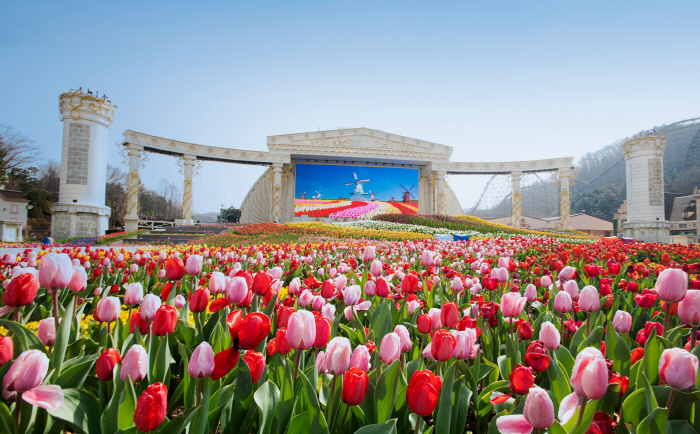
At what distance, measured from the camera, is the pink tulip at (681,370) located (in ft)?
2.69

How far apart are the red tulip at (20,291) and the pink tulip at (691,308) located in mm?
2355

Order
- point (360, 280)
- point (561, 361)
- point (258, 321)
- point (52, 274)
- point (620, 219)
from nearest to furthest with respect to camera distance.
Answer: point (258, 321) → point (561, 361) → point (52, 274) → point (360, 280) → point (620, 219)

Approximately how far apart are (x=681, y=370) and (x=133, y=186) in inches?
1007

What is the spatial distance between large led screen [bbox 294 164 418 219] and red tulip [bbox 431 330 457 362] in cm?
2584

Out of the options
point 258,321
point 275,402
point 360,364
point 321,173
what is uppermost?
point 321,173

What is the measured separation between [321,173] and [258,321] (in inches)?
1074

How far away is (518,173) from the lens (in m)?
28.8

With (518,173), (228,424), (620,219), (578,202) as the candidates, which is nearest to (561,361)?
(228,424)

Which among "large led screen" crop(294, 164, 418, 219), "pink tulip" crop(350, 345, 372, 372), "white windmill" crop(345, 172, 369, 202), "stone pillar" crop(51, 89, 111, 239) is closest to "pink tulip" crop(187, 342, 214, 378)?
"pink tulip" crop(350, 345, 372, 372)

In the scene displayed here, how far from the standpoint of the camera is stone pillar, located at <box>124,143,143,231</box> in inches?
821

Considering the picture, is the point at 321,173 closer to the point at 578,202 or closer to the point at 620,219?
the point at 620,219

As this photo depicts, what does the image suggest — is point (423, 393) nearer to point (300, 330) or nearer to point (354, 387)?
point (354, 387)

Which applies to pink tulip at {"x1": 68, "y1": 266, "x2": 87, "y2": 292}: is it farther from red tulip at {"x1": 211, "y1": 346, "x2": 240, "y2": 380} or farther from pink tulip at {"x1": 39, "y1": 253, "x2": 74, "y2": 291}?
red tulip at {"x1": 211, "y1": 346, "x2": 240, "y2": 380}

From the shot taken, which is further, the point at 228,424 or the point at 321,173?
the point at 321,173
